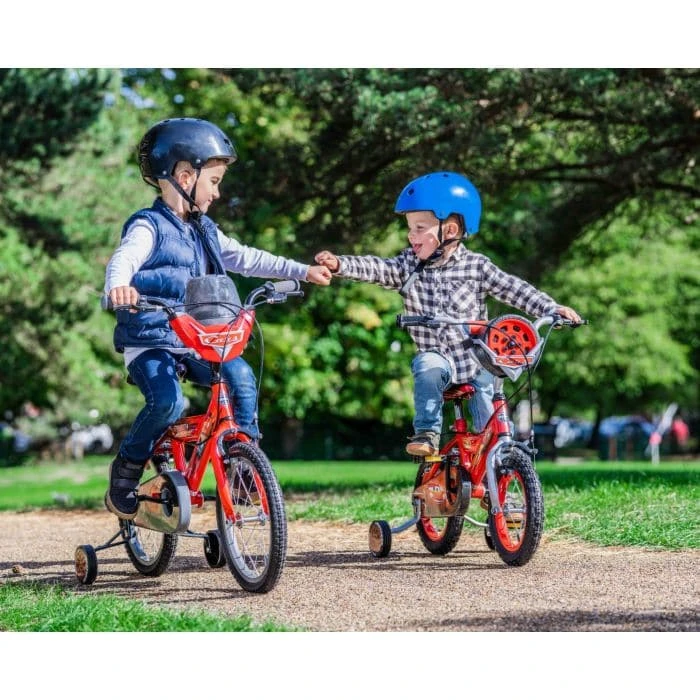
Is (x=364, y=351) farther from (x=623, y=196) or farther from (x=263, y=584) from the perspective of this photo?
(x=263, y=584)

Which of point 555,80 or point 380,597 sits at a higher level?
point 555,80

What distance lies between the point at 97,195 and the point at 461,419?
17.8m

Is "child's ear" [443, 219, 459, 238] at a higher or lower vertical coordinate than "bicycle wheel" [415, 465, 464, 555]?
higher

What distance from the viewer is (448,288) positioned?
257 inches

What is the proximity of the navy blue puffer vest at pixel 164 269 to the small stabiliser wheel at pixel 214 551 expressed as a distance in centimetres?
105

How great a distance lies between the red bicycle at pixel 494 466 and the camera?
19.1 ft

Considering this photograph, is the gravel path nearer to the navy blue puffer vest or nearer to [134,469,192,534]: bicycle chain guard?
[134,469,192,534]: bicycle chain guard

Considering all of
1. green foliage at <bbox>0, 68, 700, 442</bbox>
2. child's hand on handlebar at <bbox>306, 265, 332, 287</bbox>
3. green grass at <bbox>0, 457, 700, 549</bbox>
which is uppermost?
green foliage at <bbox>0, 68, 700, 442</bbox>

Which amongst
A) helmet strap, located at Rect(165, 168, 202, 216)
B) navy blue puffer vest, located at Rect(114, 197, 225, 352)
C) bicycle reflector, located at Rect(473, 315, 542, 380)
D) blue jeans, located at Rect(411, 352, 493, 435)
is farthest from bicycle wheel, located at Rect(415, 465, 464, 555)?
helmet strap, located at Rect(165, 168, 202, 216)

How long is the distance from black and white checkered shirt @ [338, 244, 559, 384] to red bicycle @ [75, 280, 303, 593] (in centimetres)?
95

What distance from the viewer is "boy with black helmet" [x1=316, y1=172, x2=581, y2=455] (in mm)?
6352

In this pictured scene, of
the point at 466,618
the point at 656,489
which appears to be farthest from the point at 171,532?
the point at 656,489

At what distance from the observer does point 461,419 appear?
21.1 feet

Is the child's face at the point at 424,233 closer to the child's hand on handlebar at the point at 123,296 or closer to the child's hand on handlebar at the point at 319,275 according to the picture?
the child's hand on handlebar at the point at 319,275
